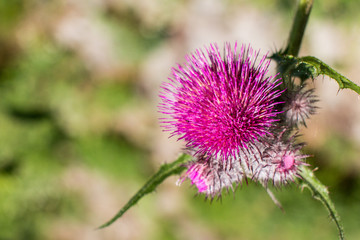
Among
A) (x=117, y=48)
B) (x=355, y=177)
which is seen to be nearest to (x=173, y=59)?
(x=117, y=48)

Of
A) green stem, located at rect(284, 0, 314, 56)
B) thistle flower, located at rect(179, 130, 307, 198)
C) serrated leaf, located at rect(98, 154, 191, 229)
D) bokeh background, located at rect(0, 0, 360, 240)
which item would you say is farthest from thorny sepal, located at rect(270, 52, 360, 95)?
bokeh background, located at rect(0, 0, 360, 240)

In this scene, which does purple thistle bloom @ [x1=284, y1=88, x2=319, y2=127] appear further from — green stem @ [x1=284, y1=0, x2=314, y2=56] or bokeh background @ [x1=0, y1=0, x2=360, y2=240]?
bokeh background @ [x1=0, y1=0, x2=360, y2=240]

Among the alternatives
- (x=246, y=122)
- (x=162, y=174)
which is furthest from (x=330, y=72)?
(x=162, y=174)

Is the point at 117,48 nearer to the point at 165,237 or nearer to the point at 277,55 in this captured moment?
the point at 165,237

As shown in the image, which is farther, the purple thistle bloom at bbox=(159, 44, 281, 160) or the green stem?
the green stem

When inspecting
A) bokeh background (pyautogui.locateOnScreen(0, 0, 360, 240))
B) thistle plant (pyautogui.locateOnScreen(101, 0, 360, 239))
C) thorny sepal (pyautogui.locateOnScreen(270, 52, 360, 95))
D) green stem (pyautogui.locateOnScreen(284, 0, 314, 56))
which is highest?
green stem (pyautogui.locateOnScreen(284, 0, 314, 56))

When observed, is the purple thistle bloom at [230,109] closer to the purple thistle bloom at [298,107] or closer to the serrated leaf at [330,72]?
the purple thistle bloom at [298,107]

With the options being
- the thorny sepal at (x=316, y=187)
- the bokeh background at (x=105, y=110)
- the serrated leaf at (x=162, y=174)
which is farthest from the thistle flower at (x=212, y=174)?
the bokeh background at (x=105, y=110)
